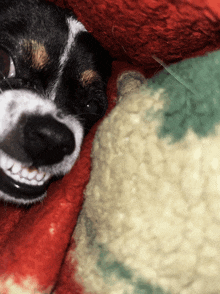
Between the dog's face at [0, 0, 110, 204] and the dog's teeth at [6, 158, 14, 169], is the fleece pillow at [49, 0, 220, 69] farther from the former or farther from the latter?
the dog's teeth at [6, 158, 14, 169]

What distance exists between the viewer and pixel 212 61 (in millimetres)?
597

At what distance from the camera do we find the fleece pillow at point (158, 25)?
0.62m

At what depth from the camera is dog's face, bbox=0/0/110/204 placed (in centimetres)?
90

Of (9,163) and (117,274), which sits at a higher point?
(9,163)

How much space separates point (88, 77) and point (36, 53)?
0.24m

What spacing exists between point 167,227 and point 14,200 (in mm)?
572

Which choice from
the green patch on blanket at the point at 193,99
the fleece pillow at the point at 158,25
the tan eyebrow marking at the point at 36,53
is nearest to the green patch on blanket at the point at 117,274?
the green patch on blanket at the point at 193,99

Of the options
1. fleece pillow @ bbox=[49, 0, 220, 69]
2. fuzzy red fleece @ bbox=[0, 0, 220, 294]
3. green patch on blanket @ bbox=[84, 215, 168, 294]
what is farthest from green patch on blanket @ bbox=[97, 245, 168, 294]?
fleece pillow @ bbox=[49, 0, 220, 69]

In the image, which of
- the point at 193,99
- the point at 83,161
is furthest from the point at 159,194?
the point at 83,161

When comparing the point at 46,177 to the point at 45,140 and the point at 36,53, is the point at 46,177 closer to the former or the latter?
the point at 45,140

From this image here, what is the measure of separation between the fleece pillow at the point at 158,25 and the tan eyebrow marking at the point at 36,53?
21cm

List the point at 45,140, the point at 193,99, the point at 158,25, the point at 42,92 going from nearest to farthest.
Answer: the point at 193,99
the point at 158,25
the point at 45,140
the point at 42,92

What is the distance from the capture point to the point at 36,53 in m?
1.04

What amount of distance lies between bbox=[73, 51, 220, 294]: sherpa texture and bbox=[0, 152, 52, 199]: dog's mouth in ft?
0.99
